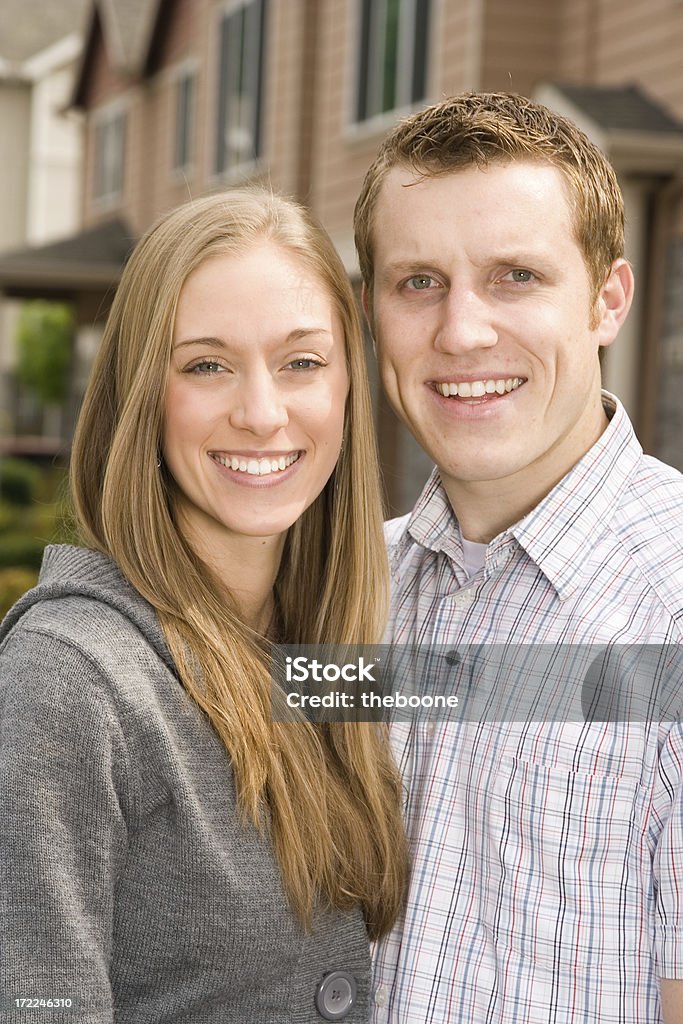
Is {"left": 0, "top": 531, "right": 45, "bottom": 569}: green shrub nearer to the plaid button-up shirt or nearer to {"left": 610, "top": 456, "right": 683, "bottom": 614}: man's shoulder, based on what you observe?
the plaid button-up shirt

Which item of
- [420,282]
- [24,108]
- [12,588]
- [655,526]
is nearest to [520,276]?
[420,282]

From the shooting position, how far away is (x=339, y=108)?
491 inches

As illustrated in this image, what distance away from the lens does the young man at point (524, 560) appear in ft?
7.50

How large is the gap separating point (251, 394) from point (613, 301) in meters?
0.80

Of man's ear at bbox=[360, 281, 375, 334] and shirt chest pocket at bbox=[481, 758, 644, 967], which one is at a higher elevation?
man's ear at bbox=[360, 281, 375, 334]

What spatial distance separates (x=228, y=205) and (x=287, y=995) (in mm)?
1516


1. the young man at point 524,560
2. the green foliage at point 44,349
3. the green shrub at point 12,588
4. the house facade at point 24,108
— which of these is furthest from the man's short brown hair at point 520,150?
the green foliage at point 44,349

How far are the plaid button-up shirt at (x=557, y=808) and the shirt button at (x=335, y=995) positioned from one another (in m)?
0.11

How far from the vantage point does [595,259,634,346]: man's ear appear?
269 centimetres

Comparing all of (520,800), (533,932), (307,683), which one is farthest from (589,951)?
(307,683)

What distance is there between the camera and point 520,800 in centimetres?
241

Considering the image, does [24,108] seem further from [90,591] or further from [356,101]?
[90,591]

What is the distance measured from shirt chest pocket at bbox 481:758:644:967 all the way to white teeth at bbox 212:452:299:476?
73 cm

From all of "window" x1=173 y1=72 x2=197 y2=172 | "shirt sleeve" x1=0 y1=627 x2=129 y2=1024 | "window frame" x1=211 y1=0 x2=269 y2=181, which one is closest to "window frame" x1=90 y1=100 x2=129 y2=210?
"window" x1=173 y1=72 x2=197 y2=172
